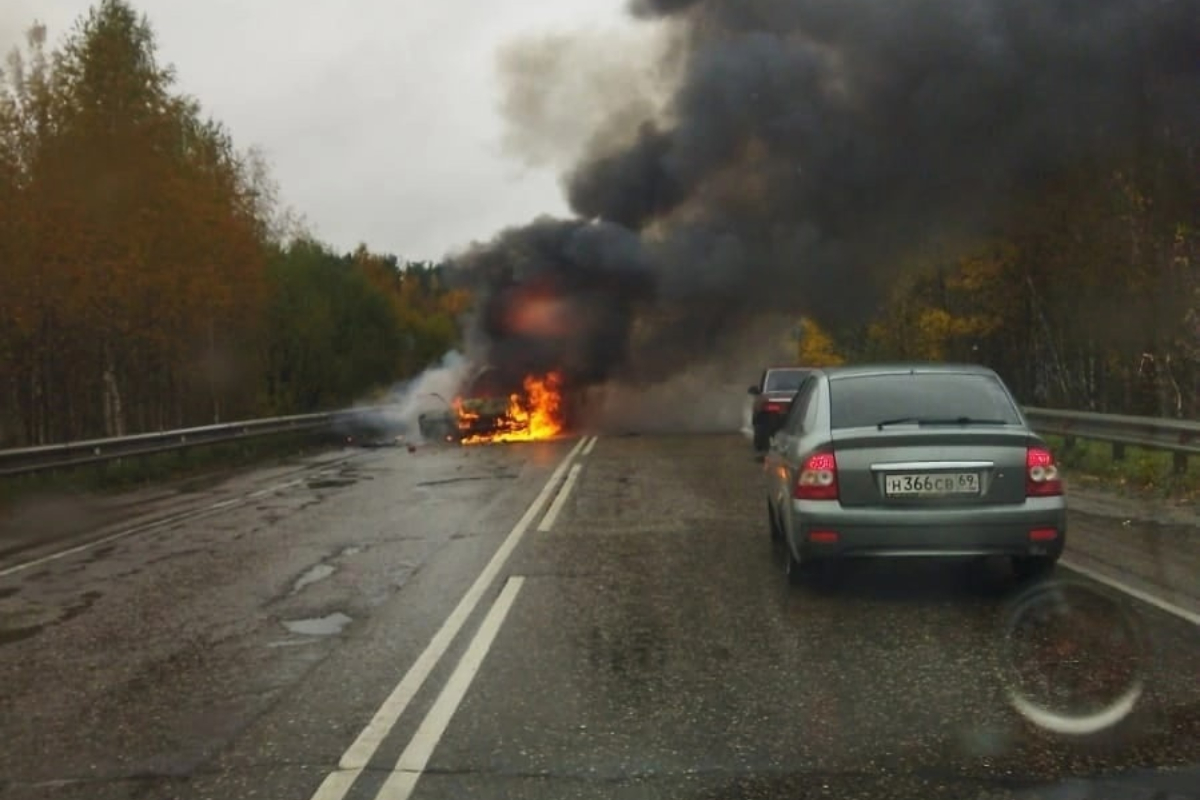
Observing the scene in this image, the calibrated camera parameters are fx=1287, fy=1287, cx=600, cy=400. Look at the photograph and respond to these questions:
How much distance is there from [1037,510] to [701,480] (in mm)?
9482

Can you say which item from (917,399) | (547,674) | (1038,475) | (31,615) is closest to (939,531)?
(1038,475)

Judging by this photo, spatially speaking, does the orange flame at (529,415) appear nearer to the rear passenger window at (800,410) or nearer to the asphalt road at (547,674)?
the asphalt road at (547,674)

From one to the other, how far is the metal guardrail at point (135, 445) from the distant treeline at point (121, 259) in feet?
10.2

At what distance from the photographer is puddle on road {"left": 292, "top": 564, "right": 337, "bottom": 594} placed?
30.9 ft

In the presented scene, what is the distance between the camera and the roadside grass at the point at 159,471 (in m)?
18.2

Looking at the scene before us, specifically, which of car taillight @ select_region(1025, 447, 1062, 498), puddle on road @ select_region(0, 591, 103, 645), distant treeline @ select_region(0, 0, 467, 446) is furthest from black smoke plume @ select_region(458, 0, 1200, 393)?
puddle on road @ select_region(0, 591, 103, 645)

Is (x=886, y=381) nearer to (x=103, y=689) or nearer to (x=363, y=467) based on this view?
(x=103, y=689)

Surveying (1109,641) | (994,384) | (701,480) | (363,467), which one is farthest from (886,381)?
(363,467)

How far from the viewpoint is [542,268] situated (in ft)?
119

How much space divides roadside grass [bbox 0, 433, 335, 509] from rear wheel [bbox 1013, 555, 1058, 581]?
518 inches

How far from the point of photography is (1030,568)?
8.76 meters

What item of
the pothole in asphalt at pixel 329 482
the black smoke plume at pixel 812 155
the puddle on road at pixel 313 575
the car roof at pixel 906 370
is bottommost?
the pothole in asphalt at pixel 329 482

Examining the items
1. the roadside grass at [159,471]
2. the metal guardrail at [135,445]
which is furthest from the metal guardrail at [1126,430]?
the metal guardrail at [135,445]

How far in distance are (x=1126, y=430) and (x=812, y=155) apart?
16.1 m
